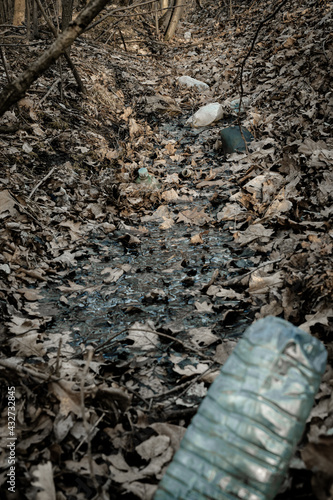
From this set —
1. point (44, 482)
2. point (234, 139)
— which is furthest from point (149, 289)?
point (234, 139)

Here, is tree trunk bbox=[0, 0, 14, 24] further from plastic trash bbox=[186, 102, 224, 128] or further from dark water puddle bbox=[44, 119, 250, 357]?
dark water puddle bbox=[44, 119, 250, 357]

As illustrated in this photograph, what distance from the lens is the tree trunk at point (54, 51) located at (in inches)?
59.7

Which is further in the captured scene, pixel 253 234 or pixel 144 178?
pixel 144 178

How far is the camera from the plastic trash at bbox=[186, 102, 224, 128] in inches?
249

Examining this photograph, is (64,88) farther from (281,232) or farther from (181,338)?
(181,338)

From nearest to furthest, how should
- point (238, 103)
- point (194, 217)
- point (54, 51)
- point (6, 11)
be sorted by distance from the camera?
point (54, 51) → point (194, 217) → point (238, 103) → point (6, 11)

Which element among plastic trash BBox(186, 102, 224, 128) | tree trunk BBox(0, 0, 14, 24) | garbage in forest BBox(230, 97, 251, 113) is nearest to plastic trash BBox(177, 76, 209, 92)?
garbage in forest BBox(230, 97, 251, 113)

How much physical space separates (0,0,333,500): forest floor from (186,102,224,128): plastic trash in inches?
6.0

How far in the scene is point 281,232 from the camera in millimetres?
3045

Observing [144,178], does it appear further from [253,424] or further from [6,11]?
[6,11]

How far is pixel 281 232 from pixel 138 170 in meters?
2.44

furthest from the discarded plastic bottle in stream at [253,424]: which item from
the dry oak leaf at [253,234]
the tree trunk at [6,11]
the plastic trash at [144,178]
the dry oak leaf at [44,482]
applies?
the tree trunk at [6,11]

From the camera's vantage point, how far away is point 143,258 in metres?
3.37

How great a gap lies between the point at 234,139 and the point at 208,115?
56.7 inches
